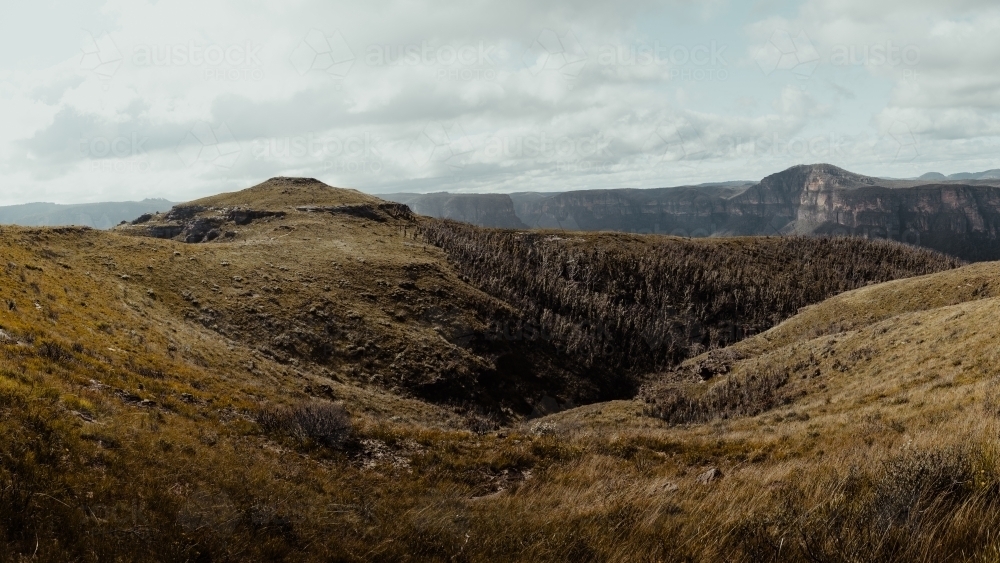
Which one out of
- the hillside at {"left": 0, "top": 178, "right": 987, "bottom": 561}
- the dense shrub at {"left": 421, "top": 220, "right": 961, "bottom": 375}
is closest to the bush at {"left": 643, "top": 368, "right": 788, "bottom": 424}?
the hillside at {"left": 0, "top": 178, "right": 987, "bottom": 561}

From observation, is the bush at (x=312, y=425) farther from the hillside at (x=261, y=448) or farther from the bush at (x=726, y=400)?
the bush at (x=726, y=400)

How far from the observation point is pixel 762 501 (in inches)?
339

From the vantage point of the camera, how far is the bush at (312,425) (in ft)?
57.4

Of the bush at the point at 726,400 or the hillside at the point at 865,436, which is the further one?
the bush at the point at 726,400

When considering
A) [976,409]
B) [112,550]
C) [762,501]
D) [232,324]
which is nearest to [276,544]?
[112,550]

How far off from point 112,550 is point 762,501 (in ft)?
35.1

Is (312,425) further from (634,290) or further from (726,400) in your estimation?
(634,290)

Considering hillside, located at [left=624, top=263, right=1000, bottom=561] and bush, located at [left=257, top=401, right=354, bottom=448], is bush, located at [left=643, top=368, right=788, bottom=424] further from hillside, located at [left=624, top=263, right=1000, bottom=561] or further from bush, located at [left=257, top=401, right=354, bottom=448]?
bush, located at [left=257, top=401, right=354, bottom=448]

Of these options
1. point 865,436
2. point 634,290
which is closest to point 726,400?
point 865,436

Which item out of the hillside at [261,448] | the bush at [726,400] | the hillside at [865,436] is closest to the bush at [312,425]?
the hillside at [261,448]

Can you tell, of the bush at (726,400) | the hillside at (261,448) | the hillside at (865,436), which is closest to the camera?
the hillside at (865,436)

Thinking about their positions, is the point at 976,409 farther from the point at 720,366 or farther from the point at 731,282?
the point at 731,282

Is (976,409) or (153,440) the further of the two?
(976,409)

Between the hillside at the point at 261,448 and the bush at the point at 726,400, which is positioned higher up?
the hillside at the point at 261,448
